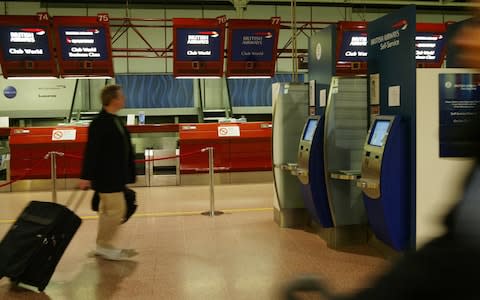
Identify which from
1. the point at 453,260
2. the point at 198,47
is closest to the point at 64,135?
the point at 198,47

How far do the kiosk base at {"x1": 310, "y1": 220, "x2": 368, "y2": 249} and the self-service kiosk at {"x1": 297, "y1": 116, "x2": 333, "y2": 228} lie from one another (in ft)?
0.38

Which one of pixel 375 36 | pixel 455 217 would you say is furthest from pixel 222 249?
pixel 455 217

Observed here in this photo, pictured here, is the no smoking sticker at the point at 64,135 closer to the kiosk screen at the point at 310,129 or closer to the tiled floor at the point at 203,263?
the tiled floor at the point at 203,263

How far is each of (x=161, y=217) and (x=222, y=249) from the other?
198 centimetres

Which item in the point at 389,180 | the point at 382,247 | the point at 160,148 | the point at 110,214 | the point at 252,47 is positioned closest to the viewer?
the point at 389,180

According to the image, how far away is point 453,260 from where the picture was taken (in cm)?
91

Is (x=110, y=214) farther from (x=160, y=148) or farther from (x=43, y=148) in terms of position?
(x=160, y=148)

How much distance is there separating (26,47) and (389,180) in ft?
23.2

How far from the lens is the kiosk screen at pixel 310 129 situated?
19.1 ft

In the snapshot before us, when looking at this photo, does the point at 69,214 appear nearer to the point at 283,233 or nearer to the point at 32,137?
the point at 283,233

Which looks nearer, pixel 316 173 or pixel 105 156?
pixel 105 156

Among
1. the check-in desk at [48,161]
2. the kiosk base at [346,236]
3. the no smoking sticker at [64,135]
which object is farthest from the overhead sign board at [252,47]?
the kiosk base at [346,236]

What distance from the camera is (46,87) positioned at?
15.4 m

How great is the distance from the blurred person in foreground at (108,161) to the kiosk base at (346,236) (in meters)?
2.13
